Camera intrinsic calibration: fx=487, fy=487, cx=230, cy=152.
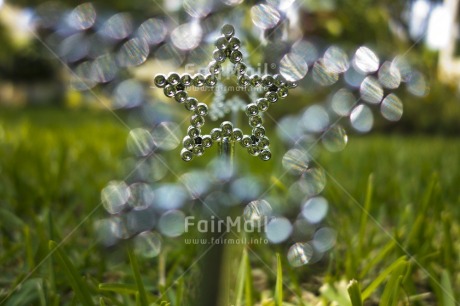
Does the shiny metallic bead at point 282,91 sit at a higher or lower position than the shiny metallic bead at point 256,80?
lower

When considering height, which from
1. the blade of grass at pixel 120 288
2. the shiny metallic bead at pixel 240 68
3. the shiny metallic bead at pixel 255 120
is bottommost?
the blade of grass at pixel 120 288

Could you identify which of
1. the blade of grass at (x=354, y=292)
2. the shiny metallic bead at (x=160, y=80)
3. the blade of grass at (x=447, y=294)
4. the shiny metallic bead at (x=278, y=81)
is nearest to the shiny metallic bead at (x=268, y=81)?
the shiny metallic bead at (x=278, y=81)

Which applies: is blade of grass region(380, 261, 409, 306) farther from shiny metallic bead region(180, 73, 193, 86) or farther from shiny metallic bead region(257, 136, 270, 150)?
shiny metallic bead region(180, 73, 193, 86)

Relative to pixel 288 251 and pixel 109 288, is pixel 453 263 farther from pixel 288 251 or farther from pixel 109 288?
pixel 109 288

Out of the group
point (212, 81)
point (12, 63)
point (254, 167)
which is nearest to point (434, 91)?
point (254, 167)

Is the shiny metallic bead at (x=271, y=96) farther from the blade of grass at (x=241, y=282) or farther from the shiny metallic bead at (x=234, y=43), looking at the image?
the blade of grass at (x=241, y=282)

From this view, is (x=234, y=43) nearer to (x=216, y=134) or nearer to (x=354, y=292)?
(x=216, y=134)
